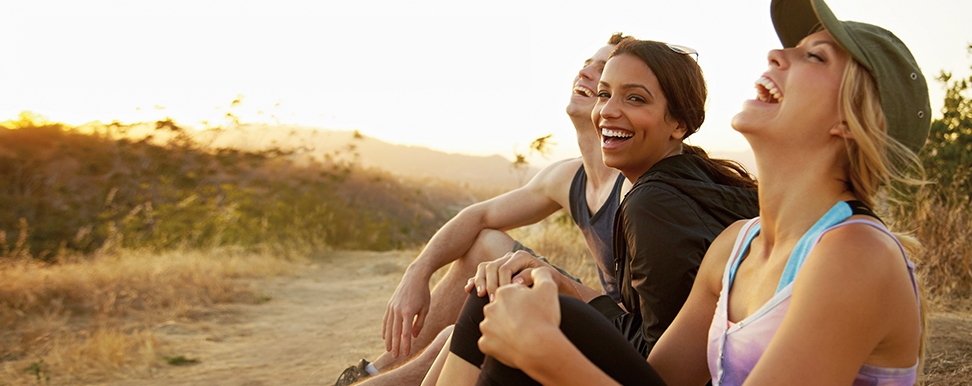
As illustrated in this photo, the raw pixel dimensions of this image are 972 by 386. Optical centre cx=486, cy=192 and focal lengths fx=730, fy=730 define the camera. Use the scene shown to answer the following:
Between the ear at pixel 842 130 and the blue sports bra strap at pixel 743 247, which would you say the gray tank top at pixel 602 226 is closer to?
the blue sports bra strap at pixel 743 247

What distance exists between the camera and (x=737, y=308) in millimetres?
1549

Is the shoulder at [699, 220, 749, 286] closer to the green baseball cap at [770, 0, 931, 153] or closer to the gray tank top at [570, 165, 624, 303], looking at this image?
the green baseball cap at [770, 0, 931, 153]

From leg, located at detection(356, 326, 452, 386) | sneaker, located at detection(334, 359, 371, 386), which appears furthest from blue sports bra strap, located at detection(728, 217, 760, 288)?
sneaker, located at detection(334, 359, 371, 386)

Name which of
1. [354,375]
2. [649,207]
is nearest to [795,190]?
[649,207]

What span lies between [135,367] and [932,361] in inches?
156

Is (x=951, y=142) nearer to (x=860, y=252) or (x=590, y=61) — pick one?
(x=590, y=61)

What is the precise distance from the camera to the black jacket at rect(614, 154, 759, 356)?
1858 mm

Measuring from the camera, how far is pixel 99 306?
5.36 m

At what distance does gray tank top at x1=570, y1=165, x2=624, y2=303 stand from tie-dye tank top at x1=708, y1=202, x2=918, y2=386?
930 millimetres

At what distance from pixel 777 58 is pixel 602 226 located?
124 centimetres

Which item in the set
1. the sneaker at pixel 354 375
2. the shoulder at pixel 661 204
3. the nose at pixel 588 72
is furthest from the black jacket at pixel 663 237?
the sneaker at pixel 354 375

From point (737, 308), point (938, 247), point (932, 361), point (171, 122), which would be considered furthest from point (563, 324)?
point (171, 122)

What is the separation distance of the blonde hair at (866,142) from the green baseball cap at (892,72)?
0.02 metres

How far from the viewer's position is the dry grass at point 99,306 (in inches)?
157
